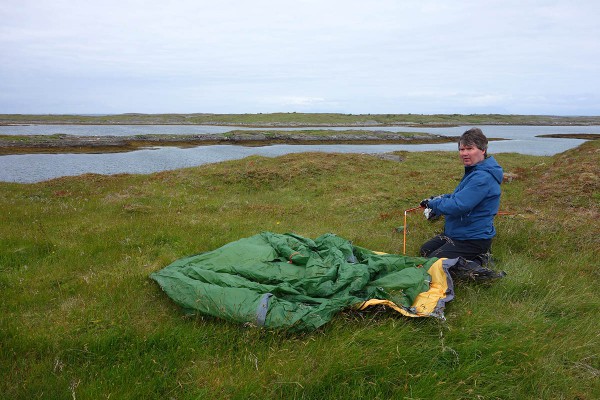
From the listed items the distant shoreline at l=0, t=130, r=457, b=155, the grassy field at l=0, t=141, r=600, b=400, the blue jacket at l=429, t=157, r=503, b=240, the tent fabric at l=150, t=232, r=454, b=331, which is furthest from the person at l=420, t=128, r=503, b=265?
the distant shoreline at l=0, t=130, r=457, b=155

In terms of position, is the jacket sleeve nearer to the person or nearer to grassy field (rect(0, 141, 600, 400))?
the person

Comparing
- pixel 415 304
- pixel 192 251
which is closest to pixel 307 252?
pixel 415 304

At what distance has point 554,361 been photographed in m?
4.07

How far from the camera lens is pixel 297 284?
5.31 meters

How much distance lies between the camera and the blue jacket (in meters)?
6.50

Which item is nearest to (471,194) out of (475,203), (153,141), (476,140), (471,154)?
(475,203)

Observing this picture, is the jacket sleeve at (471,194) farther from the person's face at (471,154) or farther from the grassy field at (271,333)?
the grassy field at (271,333)

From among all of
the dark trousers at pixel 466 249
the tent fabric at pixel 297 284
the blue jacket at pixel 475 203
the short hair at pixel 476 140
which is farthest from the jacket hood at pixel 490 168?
the tent fabric at pixel 297 284

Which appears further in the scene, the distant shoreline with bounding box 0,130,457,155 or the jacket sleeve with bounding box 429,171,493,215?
the distant shoreline with bounding box 0,130,457,155

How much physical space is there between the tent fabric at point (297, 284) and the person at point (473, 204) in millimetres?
1239

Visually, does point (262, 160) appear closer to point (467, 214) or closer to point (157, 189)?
point (157, 189)

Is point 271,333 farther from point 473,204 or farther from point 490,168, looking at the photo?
point 490,168

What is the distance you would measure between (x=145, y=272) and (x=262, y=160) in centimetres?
2053

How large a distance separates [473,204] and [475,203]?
1.9 inches
